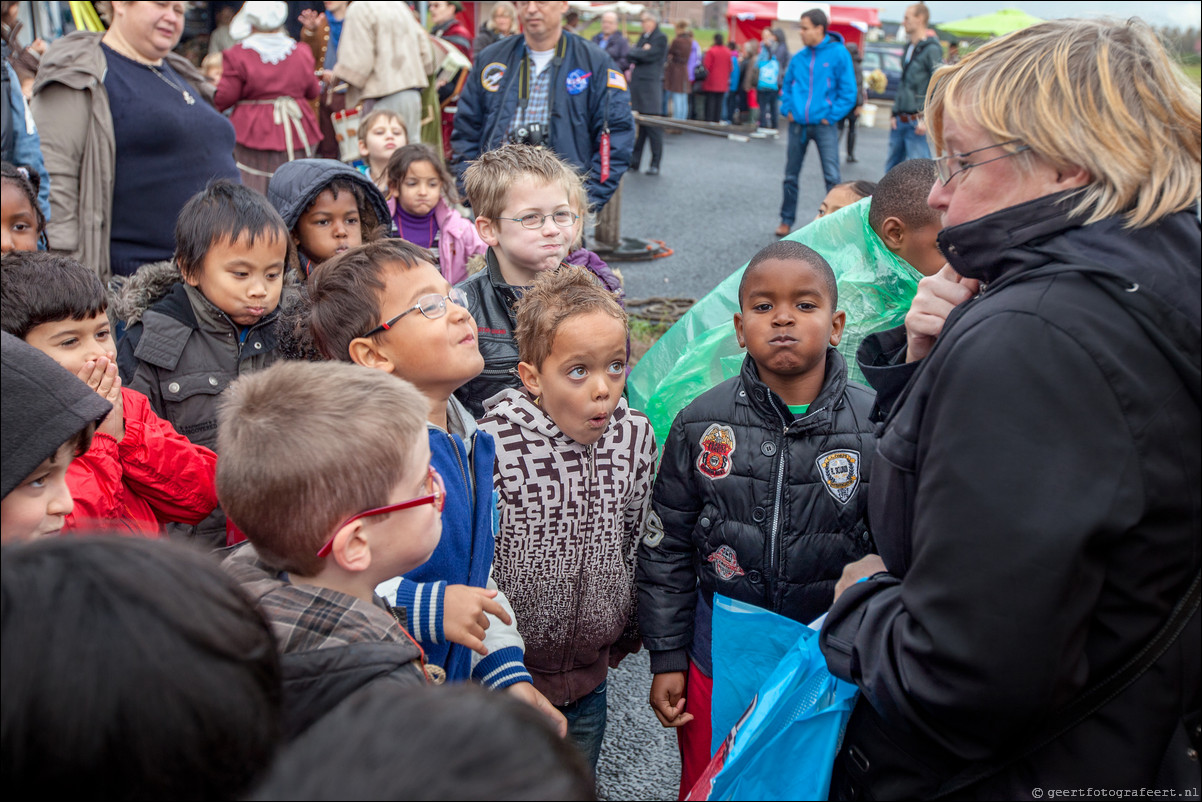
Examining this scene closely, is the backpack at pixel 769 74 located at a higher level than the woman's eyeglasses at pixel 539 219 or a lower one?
lower

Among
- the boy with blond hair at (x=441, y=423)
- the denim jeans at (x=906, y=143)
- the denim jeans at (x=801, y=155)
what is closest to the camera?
the boy with blond hair at (x=441, y=423)

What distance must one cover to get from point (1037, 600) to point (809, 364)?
3.99ft

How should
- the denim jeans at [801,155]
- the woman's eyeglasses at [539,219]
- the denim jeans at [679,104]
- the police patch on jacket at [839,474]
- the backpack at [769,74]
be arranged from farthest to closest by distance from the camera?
the denim jeans at [679,104], the backpack at [769,74], the denim jeans at [801,155], the woman's eyeglasses at [539,219], the police patch on jacket at [839,474]

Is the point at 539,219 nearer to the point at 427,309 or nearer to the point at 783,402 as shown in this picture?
the point at 427,309

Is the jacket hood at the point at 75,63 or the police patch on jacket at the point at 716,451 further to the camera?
the jacket hood at the point at 75,63

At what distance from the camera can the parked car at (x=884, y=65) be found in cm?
2719

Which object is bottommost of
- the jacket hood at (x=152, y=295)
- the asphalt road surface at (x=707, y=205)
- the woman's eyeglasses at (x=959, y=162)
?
the asphalt road surface at (x=707, y=205)

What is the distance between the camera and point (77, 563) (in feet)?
3.20

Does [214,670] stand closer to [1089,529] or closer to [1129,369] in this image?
[1089,529]

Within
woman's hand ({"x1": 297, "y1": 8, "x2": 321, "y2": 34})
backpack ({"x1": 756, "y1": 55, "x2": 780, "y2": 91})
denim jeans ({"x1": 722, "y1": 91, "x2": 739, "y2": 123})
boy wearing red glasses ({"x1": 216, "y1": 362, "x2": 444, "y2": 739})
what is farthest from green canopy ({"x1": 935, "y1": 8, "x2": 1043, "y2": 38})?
boy wearing red glasses ({"x1": 216, "y1": 362, "x2": 444, "y2": 739})

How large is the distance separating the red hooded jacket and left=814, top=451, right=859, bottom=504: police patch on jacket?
5.18 ft

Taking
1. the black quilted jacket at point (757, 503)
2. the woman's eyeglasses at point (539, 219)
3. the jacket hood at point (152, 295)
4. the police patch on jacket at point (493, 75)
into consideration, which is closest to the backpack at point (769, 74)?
the police patch on jacket at point (493, 75)

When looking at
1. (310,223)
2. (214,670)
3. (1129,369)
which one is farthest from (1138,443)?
(310,223)

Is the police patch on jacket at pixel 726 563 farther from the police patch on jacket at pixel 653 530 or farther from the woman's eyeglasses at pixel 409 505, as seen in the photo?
the woman's eyeglasses at pixel 409 505
